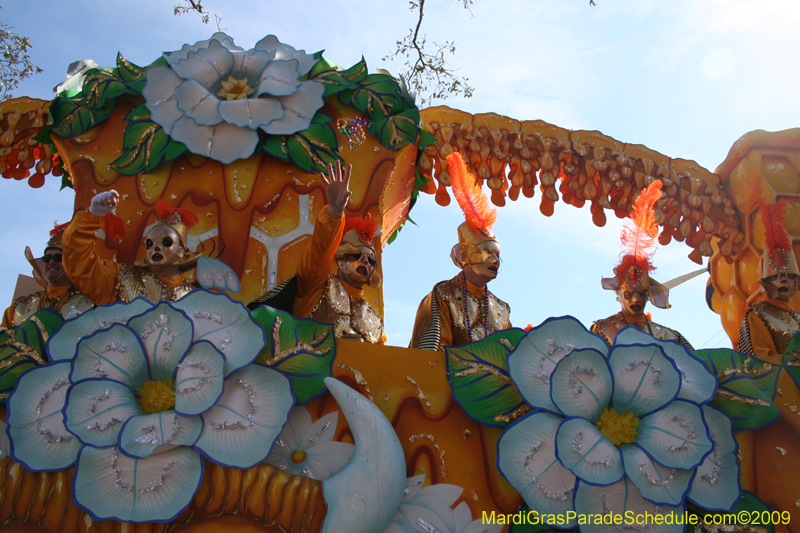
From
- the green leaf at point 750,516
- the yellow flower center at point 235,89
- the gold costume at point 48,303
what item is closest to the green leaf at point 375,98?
the yellow flower center at point 235,89

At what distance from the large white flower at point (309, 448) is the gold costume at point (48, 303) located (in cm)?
177

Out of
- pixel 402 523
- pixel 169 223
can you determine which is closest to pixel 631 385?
pixel 402 523

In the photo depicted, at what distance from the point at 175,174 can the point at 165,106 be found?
18.9 inches

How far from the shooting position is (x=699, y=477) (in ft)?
9.63

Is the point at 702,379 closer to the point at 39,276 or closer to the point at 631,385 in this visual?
the point at 631,385

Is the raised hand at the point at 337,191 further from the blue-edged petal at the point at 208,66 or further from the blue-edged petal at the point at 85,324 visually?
the blue-edged petal at the point at 208,66

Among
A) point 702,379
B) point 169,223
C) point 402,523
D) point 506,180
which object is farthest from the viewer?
point 506,180

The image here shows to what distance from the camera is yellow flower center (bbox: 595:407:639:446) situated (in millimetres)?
2953

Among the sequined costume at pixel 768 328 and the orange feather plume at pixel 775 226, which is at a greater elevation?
the orange feather plume at pixel 775 226

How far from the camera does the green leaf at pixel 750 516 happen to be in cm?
292

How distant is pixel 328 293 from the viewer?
4086 millimetres

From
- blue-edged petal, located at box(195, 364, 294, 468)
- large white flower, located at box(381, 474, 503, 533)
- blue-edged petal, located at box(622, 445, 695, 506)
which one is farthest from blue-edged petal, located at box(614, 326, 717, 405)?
blue-edged petal, located at box(195, 364, 294, 468)

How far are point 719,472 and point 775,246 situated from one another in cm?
261

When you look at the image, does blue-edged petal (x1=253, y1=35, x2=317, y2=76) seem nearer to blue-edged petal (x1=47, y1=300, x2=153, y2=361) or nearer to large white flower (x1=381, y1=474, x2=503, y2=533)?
blue-edged petal (x1=47, y1=300, x2=153, y2=361)
